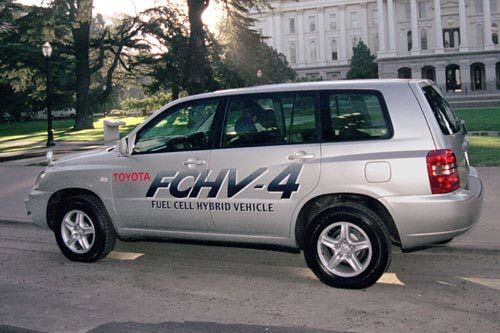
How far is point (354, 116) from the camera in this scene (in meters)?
5.88

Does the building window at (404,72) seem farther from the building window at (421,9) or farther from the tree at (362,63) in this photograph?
the building window at (421,9)

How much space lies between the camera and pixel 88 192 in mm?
7102

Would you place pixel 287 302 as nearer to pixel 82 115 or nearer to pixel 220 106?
pixel 220 106

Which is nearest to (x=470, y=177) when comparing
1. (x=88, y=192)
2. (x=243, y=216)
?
(x=243, y=216)

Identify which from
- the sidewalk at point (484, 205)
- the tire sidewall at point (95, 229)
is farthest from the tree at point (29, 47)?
the tire sidewall at point (95, 229)

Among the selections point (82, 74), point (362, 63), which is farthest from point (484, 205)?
point (362, 63)

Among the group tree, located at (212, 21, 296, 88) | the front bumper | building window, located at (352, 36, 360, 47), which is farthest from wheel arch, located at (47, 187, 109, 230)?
building window, located at (352, 36, 360, 47)

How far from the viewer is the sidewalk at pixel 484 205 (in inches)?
293

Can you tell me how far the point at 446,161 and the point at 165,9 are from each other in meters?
25.7

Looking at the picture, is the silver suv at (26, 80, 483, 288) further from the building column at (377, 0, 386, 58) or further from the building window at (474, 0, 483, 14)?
the building window at (474, 0, 483, 14)

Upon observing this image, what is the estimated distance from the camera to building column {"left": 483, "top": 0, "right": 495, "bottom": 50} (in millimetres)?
95000

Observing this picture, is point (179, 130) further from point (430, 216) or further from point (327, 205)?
point (430, 216)

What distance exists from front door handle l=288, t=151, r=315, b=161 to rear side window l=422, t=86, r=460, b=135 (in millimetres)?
1213

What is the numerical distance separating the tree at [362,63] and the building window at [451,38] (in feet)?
38.5
